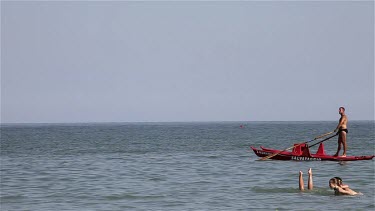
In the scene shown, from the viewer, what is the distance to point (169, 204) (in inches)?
952

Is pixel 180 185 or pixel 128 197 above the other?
pixel 180 185

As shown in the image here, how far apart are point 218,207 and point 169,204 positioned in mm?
1967

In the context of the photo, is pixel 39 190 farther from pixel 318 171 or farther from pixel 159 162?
pixel 159 162

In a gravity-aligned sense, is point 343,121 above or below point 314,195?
above

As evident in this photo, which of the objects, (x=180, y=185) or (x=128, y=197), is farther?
(x=180, y=185)

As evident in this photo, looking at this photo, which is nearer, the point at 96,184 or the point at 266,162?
the point at 96,184

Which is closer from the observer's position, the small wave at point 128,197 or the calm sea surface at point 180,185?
the calm sea surface at point 180,185

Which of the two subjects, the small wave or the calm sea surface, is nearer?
the calm sea surface

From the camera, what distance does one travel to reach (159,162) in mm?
46469

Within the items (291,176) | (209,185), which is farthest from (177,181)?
(291,176)

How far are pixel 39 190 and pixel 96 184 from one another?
3101mm

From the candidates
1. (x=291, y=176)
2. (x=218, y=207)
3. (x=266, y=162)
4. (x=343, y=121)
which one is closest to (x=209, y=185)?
(x=291, y=176)

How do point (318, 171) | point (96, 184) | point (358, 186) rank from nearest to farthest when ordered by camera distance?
point (358, 186)
point (96, 184)
point (318, 171)

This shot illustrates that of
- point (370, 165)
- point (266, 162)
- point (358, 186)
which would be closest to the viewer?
point (358, 186)
